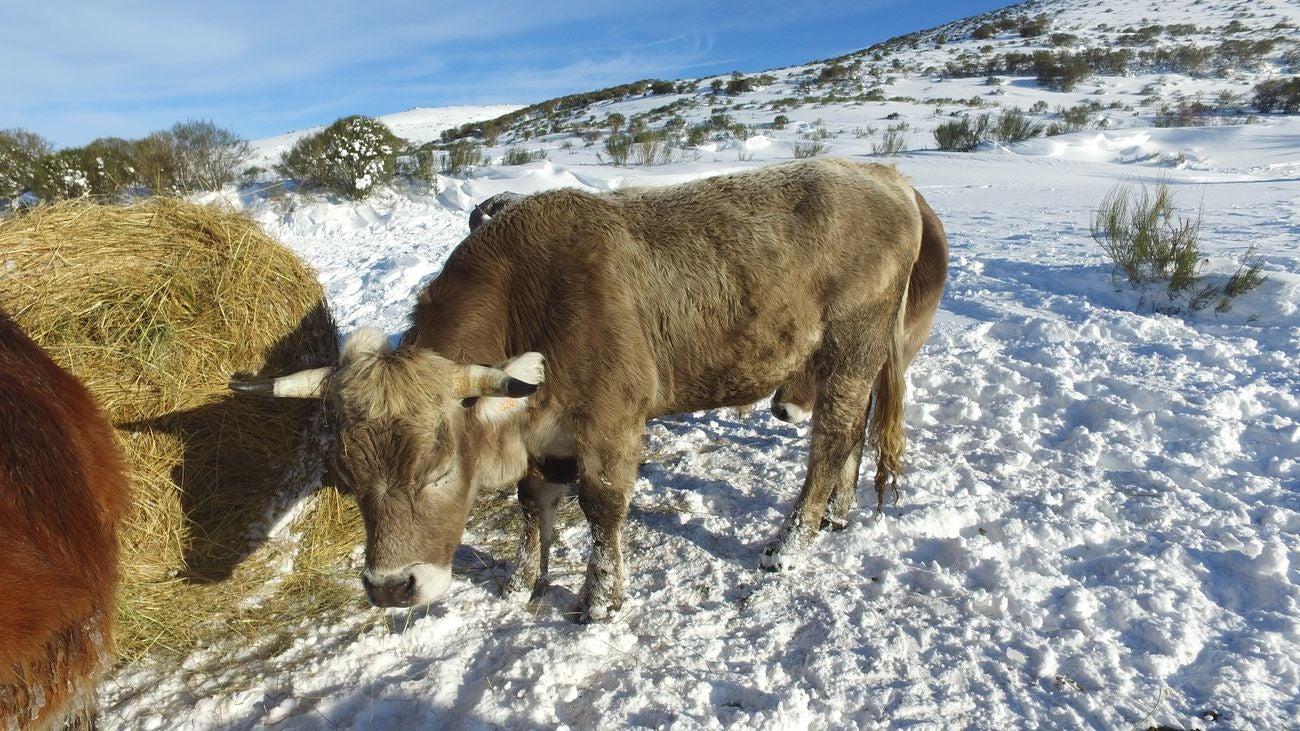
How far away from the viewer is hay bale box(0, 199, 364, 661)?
3045mm

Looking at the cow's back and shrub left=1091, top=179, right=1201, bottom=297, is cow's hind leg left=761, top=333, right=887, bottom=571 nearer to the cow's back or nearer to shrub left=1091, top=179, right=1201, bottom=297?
the cow's back

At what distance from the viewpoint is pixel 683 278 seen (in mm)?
3346

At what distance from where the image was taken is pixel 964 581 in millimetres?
3301

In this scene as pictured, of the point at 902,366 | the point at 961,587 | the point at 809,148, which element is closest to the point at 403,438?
the point at 961,587

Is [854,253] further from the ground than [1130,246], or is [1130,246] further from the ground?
[854,253]

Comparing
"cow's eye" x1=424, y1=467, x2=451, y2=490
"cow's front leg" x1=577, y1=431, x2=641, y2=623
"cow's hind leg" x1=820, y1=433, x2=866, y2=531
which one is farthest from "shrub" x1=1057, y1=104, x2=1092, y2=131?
"cow's eye" x1=424, y1=467, x2=451, y2=490

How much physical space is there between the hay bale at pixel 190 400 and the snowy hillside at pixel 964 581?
1.31 ft

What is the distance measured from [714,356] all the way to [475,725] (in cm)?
200

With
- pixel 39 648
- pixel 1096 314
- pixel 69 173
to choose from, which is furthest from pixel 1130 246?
pixel 69 173

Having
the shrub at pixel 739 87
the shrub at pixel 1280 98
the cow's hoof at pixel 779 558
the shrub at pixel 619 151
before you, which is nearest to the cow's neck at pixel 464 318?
the cow's hoof at pixel 779 558

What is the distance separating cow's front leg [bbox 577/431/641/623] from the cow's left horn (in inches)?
47.7

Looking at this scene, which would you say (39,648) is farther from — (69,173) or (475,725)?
(69,173)

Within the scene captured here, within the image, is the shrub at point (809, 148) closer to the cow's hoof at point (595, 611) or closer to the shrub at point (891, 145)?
the shrub at point (891, 145)

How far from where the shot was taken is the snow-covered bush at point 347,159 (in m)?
13.3
